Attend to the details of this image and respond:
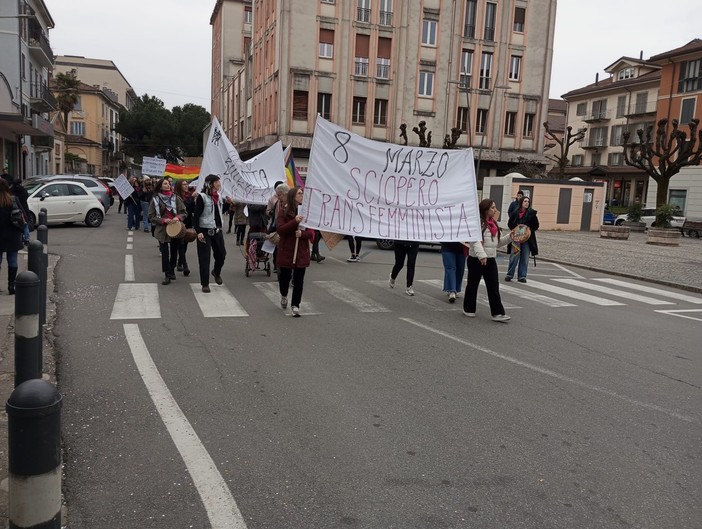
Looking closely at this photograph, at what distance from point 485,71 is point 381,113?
8.74 meters

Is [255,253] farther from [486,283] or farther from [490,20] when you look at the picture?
[490,20]

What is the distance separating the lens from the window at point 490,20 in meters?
44.6

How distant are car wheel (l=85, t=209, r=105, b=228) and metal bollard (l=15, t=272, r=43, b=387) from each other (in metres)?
18.4

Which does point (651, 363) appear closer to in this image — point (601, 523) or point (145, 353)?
point (601, 523)

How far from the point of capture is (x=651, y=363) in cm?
652

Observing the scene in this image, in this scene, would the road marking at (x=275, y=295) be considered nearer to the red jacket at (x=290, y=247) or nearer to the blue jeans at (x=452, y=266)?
the red jacket at (x=290, y=247)

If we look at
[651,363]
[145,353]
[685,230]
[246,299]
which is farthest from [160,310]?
[685,230]

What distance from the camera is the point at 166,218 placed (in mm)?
10430

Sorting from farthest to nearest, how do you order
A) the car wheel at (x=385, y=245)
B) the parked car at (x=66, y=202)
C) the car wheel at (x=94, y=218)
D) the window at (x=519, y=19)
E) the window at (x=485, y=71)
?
the window at (x=519, y=19) < the window at (x=485, y=71) < the car wheel at (x=94, y=218) < the parked car at (x=66, y=202) < the car wheel at (x=385, y=245)

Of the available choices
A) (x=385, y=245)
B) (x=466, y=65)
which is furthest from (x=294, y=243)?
(x=466, y=65)

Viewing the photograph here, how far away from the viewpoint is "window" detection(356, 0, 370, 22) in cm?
4184

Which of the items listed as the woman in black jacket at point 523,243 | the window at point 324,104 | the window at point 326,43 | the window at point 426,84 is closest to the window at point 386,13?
the window at point 326,43

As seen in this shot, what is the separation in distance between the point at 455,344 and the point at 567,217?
2624 cm

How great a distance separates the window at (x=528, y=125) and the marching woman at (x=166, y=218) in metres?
40.0
